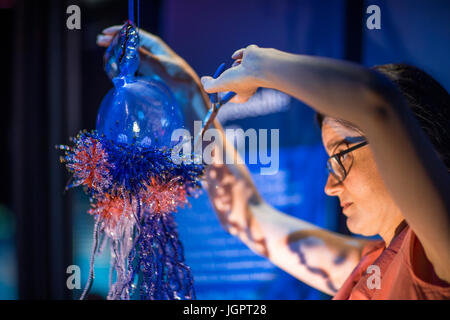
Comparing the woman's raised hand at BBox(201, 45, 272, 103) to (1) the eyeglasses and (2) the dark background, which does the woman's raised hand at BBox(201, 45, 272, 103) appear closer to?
(1) the eyeglasses

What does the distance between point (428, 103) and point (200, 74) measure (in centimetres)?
88

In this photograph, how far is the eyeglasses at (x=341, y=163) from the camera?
0.83 m

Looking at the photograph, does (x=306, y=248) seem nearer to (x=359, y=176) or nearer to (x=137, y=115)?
(x=359, y=176)

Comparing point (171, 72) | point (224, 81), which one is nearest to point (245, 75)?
point (224, 81)

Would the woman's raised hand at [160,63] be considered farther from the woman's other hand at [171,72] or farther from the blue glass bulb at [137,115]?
the blue glass bulb at [137,115]

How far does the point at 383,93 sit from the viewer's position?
0.54 m

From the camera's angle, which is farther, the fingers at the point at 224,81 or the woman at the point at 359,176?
the fingers at the point at 224,81

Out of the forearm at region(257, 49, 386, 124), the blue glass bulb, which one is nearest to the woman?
the forearm at region(257, 49, 386, 124)

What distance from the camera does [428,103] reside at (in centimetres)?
79

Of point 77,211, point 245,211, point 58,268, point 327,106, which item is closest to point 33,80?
point 77,211

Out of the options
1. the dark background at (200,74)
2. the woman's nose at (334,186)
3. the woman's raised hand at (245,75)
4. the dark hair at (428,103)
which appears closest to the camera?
the woman's raised hand at (245,75)

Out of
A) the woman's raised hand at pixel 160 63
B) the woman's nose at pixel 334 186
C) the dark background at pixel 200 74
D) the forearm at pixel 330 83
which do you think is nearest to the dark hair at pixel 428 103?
the woman's nose at pixel 334 186

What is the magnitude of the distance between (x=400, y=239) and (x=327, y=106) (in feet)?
1.39

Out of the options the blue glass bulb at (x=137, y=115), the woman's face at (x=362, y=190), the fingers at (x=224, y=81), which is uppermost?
the fingers at (x=224, y=81)
